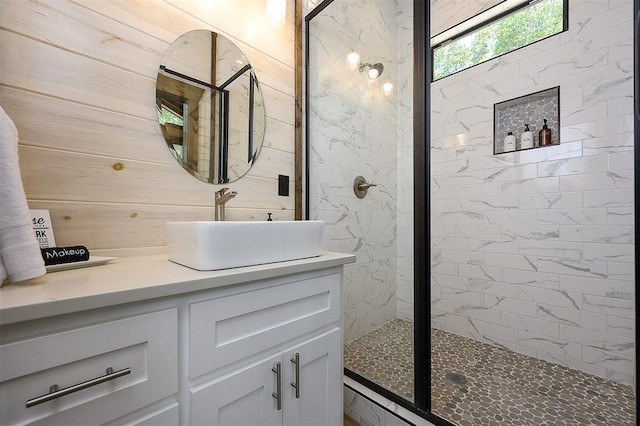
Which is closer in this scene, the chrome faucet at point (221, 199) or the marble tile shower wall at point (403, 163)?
the chrome faucet at point (221, 199)

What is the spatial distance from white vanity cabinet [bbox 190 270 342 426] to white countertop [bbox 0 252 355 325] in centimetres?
6

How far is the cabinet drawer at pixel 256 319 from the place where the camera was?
0.68 m

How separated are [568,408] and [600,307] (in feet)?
2.09

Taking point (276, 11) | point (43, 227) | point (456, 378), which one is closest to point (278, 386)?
point (43, 227)

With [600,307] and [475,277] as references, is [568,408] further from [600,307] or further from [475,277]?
[475,277]

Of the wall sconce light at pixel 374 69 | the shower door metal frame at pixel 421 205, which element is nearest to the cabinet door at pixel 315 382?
the shower door metal frame at pixel 421 205

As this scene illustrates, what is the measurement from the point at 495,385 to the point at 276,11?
2350 millimetres

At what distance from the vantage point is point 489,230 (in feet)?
6.70

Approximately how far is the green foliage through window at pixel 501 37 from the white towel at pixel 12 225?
254 centimetres

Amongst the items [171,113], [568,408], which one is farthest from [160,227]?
[568,408]

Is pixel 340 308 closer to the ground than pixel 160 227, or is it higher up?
closer to the ground

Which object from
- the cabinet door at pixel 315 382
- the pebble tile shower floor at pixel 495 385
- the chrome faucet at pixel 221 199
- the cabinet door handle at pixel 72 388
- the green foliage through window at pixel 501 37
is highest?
the green foliage through window at pixel 501 37

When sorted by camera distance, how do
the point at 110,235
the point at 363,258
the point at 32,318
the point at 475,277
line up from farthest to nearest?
the point at 475,277 < the point at 363,258 < the point at 110,235 < the point at 32,318

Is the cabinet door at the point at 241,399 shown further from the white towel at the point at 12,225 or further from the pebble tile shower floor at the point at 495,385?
the pebble tile shower floor at the point at 495,385
